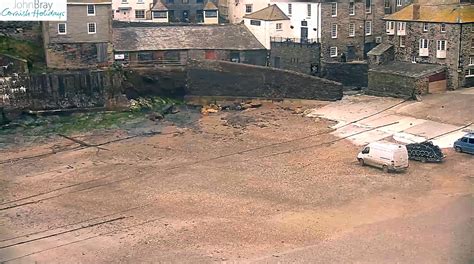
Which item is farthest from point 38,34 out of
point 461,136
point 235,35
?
point 461,136

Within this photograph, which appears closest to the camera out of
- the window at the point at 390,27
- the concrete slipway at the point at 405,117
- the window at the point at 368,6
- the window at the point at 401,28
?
the concrete slipway at the point at 405,117

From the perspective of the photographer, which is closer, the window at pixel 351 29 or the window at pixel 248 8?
the window at pixel 351 29

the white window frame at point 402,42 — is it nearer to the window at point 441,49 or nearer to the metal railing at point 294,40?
the window at point 441,49

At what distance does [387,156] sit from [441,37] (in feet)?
56.8

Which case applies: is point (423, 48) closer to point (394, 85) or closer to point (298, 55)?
point (394, 85)

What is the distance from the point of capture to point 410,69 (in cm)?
4625

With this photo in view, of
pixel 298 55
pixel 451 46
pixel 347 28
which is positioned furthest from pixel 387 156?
pixel 347 28

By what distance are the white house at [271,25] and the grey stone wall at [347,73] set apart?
506 centimetres

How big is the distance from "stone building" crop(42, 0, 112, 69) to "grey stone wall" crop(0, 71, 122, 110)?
1927 mm

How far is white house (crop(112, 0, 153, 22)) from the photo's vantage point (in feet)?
235

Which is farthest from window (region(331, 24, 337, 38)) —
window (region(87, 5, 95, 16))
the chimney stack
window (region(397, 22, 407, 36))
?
window (region(87, 5, 95, 16))

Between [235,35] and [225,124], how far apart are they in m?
15.2

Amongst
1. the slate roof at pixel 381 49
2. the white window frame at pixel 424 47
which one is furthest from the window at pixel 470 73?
the slate roof at pixel 381 49

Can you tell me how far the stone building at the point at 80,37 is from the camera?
4906 cm
